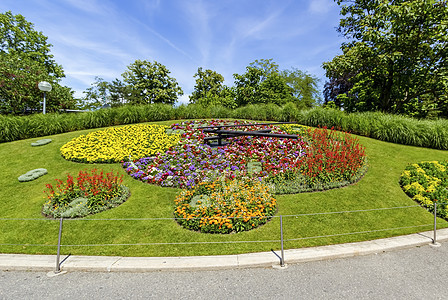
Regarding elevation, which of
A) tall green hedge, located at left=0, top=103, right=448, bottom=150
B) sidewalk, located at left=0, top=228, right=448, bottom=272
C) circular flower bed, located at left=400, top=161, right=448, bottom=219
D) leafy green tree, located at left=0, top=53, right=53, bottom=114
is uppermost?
leafy green tree, located at left=0, top=53, right=53, bottom=114

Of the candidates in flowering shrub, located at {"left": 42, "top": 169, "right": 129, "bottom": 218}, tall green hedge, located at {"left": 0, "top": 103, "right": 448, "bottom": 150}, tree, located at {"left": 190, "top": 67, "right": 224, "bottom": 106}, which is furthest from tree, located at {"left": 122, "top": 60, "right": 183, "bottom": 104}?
flowering shrub, located at {"left": 42, "top": 169, "right": 129, "bottom": 218}

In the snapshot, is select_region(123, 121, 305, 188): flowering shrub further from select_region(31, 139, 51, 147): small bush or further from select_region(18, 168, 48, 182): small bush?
select_region(31, 139, 51, 147): small bush

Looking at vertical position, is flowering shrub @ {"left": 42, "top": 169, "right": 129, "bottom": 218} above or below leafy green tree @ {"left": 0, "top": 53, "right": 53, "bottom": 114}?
below

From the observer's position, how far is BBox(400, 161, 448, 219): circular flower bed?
6.61 metres

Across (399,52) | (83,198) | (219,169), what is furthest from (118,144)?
(399,52)

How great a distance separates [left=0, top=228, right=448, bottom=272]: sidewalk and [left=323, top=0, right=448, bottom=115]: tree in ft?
57.8

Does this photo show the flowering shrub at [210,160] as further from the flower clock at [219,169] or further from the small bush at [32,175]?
the small bush at [32,175]

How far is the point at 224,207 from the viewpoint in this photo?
6.02 meters

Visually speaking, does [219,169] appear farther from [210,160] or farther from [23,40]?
[23,40]

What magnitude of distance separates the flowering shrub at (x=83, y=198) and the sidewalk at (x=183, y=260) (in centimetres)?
175

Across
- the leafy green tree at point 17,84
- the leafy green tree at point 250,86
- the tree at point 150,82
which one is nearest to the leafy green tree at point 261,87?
the leafy green tree at point 250,86

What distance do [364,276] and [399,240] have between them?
199 cm

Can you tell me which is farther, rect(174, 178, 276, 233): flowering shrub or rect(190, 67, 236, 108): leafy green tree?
rect(190, 67, 236, 108): leafy green tree

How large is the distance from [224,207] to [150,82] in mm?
47836
